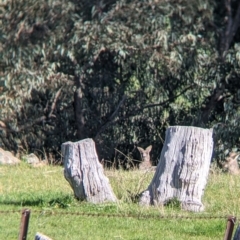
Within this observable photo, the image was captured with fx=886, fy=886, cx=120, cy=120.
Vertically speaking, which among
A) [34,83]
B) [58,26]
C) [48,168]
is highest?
[58,26]

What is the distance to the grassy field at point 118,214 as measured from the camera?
379 inches

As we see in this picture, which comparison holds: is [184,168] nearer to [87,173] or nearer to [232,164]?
[87,173]

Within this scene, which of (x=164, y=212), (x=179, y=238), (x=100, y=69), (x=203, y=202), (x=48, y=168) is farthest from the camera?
(x=100, y=69)

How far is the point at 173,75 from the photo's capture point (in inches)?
757

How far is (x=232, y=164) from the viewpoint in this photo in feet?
55.7

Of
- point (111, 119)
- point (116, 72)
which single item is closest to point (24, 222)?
point (111, 119)

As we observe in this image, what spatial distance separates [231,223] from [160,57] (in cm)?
1227

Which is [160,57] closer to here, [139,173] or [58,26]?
[58,26]

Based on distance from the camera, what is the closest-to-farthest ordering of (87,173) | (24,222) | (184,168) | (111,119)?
(24,222) < (184,168) < (87,173) < (111,119)

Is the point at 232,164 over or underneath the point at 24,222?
underneath

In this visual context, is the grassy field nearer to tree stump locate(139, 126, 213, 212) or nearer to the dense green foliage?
tree stump locate(139, 126, 213, 212)

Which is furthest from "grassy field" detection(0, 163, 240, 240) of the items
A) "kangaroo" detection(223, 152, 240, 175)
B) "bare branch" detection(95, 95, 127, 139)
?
"bare branch" detection(95, 95, 127, 139)

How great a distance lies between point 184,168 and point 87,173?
1.21 metres

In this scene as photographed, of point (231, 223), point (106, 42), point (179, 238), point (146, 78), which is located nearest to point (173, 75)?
point (146, 78)
